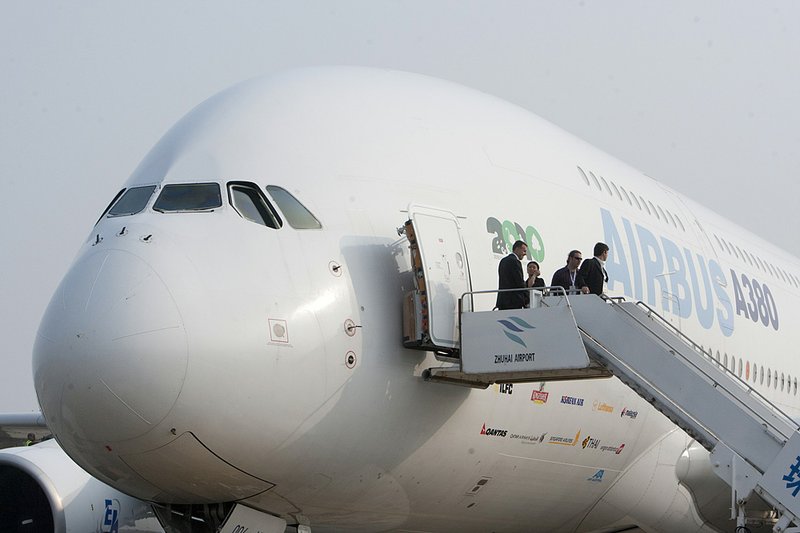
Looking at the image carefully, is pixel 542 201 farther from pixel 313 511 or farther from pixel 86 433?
pixel 86 433

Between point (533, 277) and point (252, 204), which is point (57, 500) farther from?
point (533, 277)

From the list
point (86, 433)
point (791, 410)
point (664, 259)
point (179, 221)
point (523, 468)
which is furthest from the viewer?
point (791, 410)

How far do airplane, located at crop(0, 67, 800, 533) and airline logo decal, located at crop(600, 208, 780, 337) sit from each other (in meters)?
0.05

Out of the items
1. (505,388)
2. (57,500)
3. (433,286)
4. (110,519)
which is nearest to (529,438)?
(505,388)

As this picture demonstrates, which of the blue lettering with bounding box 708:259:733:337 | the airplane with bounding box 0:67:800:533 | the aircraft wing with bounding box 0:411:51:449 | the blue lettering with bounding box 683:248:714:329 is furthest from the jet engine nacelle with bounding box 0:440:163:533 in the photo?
the blue lettering with bounding box 708:259:733:337

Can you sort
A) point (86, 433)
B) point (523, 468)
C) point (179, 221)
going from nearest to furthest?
1. point (86, 433)
2. point (179, 221)
3. point (523, 468)

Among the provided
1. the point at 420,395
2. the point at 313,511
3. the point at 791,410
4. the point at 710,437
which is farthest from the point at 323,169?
the point at 791,410

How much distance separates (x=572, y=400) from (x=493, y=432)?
118 centimetres

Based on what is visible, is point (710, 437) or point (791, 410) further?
point (791, 410)

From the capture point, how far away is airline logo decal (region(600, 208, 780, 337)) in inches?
484

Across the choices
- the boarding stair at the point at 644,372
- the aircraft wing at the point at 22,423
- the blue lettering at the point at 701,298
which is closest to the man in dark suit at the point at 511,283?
the boarding stair at the point at 644,372

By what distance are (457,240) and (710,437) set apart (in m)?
2.56

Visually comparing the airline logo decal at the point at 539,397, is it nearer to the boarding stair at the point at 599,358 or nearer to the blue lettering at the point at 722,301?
the boarding stair at the point at 599,358

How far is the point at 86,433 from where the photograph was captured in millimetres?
8109
